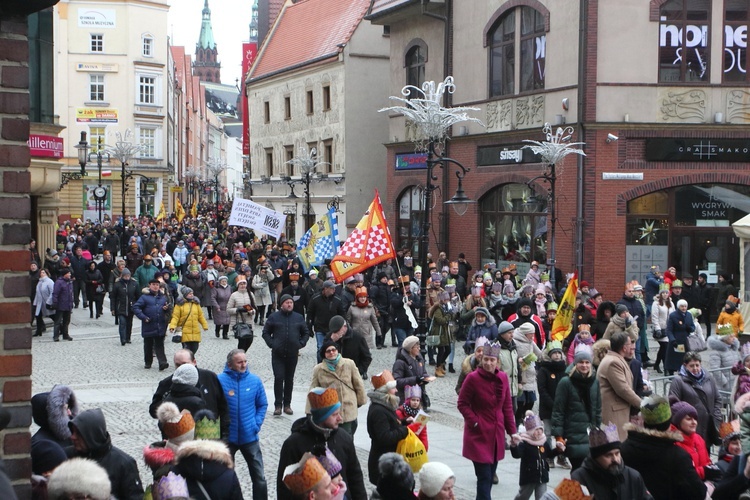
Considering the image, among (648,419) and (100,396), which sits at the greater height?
(648,419)

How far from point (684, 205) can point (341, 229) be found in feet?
58.3

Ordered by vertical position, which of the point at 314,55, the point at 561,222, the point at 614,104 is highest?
the point at 314,55

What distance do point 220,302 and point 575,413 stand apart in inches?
535

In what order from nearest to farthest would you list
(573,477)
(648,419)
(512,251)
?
(573,477)
(648,419)
(512,251)

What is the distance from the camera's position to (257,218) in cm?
2686

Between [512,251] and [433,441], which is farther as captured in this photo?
[512,251]

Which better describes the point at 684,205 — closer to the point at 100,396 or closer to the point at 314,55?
the point at 100,396

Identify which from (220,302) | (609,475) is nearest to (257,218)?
(220,302)

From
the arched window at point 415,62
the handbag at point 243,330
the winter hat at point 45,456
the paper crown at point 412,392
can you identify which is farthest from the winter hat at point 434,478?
the arched window at point 415,62

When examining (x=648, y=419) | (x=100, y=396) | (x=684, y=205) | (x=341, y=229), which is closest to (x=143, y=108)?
(x=341, y=229)

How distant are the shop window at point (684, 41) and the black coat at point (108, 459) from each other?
22598mm

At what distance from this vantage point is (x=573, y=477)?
21.3 ft

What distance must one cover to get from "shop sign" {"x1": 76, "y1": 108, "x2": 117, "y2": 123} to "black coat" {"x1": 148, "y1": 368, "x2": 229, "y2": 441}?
6468 centimetres

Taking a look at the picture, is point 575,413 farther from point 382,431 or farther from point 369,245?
point 369,245
